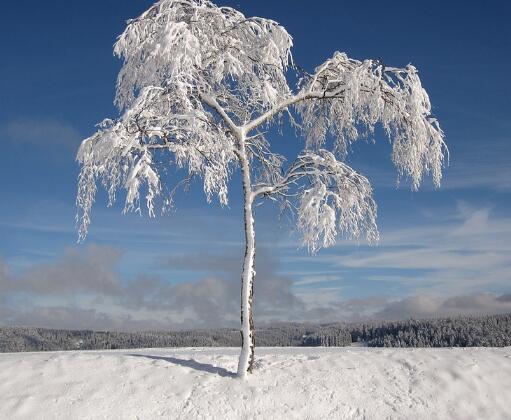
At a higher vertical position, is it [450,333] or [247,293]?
[247,293]

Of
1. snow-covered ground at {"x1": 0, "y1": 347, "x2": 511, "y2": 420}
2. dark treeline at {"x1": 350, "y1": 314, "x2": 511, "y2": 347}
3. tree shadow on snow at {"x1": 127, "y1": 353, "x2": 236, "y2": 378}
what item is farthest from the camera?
dark treeline at {"x1": 350, "y1": 314, "x2": 511, "y2": 347}

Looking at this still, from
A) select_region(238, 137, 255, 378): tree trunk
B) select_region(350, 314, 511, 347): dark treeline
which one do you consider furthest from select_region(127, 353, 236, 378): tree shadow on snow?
select_region(350, 314, 511, 347): dark treeline

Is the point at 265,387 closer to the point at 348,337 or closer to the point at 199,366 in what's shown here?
the point at 199,366

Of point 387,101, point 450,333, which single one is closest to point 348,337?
point 450,333

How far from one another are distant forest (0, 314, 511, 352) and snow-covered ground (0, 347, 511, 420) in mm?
17993

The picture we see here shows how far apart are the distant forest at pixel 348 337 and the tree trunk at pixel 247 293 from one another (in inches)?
730

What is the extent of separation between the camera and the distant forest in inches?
2271

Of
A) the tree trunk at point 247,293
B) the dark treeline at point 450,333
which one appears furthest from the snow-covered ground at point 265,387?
the dark treeline at point 450,333

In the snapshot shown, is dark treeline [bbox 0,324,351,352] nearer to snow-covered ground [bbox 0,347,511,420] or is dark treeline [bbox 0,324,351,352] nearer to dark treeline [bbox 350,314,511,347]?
dark treeline [bbox 350,314,511,347]

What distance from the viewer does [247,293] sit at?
14344 millimetres

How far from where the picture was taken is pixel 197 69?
1523 centimetres

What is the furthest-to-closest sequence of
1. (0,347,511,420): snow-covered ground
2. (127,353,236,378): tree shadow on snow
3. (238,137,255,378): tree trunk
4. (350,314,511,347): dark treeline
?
(350,314,511,347): dark treeline, (127,353,236,378): tree shadow on snow, (238,137,255,378): tree trunk, (0,347,511,420): snow-covered ground

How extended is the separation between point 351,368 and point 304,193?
4.95 m

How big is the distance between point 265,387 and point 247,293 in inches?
95.4
